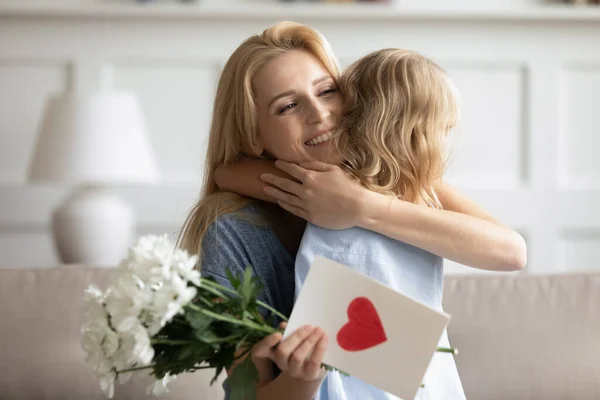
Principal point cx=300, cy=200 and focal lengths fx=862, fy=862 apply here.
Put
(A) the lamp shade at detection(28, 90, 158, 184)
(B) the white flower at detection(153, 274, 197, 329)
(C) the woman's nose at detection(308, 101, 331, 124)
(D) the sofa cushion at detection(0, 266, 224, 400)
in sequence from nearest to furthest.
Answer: (B) the white flower at detection(153, 274, 197, 329) < (C) the woman's nose at detection(308, 101, 331, 124) < (D) the sofa cushion at detection(0, 266, 224, 400) < (A) the lamp shade at detection(28, 90, 158, 184)

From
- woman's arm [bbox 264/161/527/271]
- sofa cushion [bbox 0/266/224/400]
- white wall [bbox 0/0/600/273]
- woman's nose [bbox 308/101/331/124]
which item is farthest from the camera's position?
white wall [bbox 0/0/600/273]

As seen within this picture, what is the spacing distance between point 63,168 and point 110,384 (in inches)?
71.4

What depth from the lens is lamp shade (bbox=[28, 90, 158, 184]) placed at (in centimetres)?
271

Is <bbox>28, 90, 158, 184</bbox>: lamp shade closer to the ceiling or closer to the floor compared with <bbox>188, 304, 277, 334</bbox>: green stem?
closer to the floor

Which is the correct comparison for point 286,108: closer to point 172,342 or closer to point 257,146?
point 257,146

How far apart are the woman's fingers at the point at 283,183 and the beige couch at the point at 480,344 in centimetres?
61

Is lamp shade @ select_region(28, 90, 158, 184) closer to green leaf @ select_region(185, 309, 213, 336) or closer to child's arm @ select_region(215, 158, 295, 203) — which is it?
child's arm @ select_region(215, 158, 295, 203)

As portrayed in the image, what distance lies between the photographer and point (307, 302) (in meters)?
1.04

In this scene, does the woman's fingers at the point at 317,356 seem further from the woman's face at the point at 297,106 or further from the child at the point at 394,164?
the woman's face at the point at 297,106

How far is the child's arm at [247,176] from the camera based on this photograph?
54.8 inches

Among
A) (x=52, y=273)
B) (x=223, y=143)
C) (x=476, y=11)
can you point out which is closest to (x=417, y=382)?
(x=223, y=143)

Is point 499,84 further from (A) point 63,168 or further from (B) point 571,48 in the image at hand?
(A) point 63,168

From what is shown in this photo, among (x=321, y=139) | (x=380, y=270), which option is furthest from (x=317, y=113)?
(x=380, y=270)

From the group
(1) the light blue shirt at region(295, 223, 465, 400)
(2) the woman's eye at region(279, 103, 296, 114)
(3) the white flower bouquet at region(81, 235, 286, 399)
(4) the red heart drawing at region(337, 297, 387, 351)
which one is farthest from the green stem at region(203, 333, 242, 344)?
(2) the woman's eye at region(279, 103, 296, 114)
